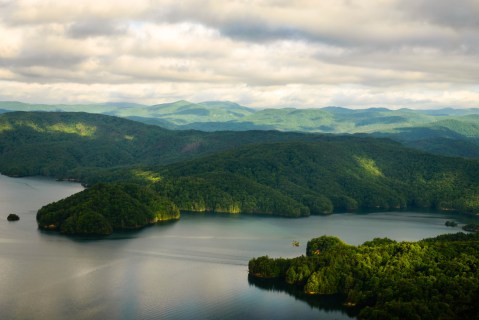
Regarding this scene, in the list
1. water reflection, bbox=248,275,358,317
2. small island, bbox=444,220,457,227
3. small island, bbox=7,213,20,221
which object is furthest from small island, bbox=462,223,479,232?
small island, bbox=7,213,20,221

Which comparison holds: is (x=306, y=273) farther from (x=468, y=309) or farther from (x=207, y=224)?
(x=207, y=224)

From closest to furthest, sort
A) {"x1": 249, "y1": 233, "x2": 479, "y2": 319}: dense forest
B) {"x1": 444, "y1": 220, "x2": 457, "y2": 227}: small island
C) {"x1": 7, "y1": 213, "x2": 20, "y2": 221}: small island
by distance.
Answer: {"x1": 249, "y1": 233, "x2": 479, "y2": 319}: dense forest
{"x1": 7, "y1": 213, "x2": 20, "y2": 221}: small island
{"x1": 444, "y1": 220, "x2": 457, "y2": 227}: small island

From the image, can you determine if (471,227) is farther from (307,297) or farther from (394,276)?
(307,297)

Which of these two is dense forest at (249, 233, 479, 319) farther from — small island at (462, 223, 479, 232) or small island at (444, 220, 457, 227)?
small island at (444, 220, 457, 227)

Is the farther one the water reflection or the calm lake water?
the water reflection

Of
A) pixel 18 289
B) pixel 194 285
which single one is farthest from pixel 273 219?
pixel 18 289
